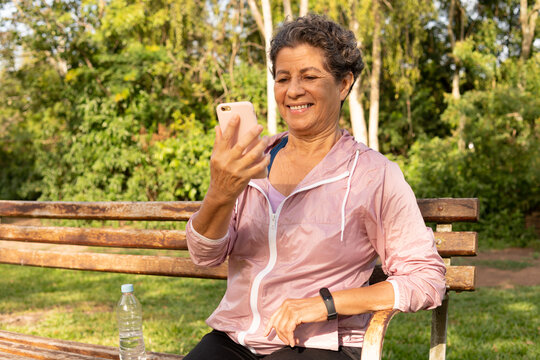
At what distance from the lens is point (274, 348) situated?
2162 mm

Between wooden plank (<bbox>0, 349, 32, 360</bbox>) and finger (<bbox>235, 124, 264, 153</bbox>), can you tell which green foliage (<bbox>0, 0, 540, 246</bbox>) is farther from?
finger (<bbox>235, 124, 264, 153</bbox>)

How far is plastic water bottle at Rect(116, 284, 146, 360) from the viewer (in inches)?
107

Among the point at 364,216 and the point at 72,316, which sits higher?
the point at 364,216

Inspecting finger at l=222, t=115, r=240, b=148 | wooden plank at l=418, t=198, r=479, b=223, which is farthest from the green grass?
finger at l=222, t=115, r=240, b=148

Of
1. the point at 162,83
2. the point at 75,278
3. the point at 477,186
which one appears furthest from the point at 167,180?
the point at 477,186

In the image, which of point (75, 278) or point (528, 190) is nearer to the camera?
point (75, 278)

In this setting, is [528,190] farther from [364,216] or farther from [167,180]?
[364,216]

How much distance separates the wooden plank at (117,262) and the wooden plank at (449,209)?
1.02m

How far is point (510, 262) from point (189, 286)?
17.2 ft

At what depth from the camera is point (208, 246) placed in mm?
2137

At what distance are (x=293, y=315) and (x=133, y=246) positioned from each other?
60.1 inches

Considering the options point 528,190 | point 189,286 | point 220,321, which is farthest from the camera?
point 528,190

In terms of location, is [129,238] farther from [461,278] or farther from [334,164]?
[461,278]

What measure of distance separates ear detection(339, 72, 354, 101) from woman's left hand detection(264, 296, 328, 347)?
0.88 meters
